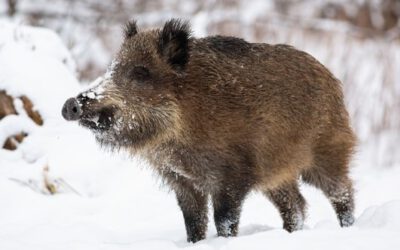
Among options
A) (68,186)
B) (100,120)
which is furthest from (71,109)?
(68,186)

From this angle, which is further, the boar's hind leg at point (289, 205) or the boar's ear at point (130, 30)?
the boar's hind leg at point (289, 205)

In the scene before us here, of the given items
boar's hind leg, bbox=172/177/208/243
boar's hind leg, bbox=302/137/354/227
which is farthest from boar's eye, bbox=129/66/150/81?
boar's hind leg, bbox=302/137/354/227

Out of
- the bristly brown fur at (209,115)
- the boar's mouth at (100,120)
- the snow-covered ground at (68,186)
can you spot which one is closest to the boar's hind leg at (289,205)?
the snow-covered ground at (68,186)

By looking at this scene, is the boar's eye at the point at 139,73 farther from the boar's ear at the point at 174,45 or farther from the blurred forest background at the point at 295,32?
the blurred forest background at the point at 295,32

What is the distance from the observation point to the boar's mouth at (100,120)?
4.48 metres

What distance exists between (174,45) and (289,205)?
6.00 ft

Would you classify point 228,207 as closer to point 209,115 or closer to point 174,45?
point 209,115

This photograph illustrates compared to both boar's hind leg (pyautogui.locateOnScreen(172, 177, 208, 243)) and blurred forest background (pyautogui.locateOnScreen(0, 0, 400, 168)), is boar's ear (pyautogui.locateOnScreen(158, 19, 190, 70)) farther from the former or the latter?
blurred forest background (pyautogui.locateOnScreen(0, 0, 400, 168))

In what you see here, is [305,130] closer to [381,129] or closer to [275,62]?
[275,62]

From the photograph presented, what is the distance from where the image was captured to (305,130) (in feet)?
17.4

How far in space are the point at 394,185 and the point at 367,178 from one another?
911 millimetres

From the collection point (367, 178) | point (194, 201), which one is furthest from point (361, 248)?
point (367, 178)

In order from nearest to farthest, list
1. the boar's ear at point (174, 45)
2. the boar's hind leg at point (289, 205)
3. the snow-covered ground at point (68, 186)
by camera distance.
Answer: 1. the boar's ear at point (174, 45)
2. the snow-covered ground at point (68, 186)
3. the boar's hind leg at point (289, 205)

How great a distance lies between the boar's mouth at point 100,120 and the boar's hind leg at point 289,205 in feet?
5.94
